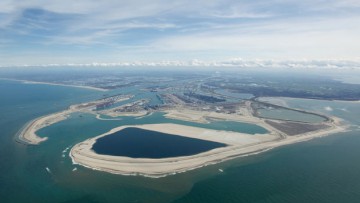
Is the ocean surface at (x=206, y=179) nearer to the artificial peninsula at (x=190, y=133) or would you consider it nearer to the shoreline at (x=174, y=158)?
the shoreline at (x=174, y=158)

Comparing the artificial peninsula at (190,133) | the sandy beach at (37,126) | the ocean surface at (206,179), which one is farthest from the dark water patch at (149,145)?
the sandy beach at (37,126)

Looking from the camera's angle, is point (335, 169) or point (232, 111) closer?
point (335, 169)

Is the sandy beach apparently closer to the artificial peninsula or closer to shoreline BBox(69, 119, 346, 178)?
the artificial peninsula

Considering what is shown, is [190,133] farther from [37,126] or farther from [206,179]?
[37,126]

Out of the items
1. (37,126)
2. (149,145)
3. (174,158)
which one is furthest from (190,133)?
(37,126)

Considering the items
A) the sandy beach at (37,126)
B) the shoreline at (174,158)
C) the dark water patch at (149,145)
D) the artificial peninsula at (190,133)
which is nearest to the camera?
A: the shoreline at (174,158)

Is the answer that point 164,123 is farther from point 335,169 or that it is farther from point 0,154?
point 335,169

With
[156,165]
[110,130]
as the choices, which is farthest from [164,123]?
[156,165]

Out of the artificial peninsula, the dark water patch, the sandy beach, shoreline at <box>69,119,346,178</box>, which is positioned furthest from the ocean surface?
the dark water patch
